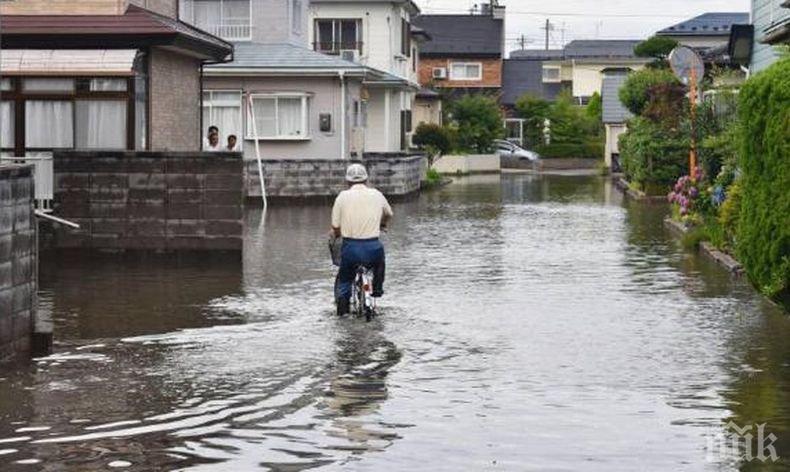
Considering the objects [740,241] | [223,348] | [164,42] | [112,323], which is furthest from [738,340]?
[164,42]

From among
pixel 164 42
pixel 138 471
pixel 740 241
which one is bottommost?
pixel 138 471

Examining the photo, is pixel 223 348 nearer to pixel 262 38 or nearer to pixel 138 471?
pixel 138 471

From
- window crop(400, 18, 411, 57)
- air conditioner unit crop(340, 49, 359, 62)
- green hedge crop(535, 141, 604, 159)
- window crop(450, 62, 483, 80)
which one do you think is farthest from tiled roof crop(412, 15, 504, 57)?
air conditioner unit crop(340, 49, 359, 62)

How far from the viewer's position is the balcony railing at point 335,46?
54531mm

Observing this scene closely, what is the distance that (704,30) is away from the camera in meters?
71.9

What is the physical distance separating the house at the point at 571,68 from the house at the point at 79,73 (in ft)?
234

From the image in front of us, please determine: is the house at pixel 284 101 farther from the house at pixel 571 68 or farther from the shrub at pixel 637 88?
the house at pixel 571 68

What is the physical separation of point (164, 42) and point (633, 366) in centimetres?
1379

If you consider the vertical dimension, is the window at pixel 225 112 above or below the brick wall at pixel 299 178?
above

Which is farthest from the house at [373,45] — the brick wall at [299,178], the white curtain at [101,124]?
the white curtain at [101,124]

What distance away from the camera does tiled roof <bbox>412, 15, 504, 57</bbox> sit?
311ft

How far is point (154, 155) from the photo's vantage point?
2309 centimetres

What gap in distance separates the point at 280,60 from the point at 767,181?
31.7 metres

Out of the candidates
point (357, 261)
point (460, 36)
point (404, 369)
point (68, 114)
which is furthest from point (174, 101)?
point (460, 36)
